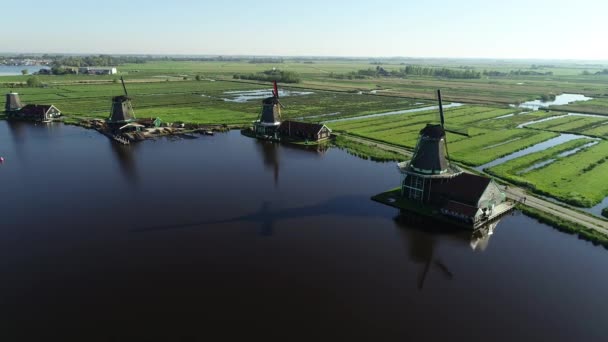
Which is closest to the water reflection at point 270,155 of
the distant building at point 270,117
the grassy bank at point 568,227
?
the distant building at point 270,117

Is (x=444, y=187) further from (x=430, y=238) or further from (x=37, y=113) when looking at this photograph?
(x=37, y=113)

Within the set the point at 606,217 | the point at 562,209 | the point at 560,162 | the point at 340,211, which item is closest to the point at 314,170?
the point at 340,211

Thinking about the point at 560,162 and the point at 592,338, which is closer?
the point at 592,338

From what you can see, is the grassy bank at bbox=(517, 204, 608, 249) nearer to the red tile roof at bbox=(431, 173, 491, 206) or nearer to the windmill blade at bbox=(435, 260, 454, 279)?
the red tile roof at bbox=(431, 173, 491, 206)

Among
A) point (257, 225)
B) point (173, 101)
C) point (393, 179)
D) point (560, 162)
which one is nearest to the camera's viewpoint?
point (257, 225)

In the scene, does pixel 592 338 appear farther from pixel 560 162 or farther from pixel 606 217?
pixel 560 162
